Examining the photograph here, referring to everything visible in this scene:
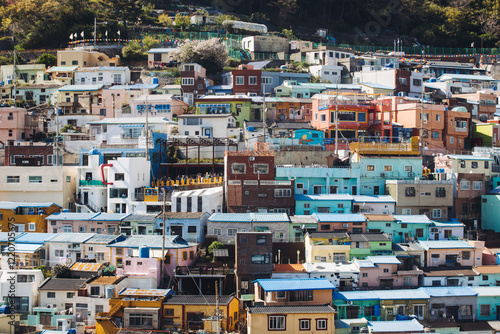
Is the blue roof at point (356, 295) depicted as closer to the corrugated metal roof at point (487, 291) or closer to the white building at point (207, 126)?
the corrugated metal roof at point (487, 291)

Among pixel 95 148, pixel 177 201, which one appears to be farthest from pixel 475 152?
pixel 95 148

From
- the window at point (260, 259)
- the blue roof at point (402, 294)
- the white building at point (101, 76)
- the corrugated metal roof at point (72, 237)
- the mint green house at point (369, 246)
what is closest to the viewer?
the blue roof at point (402, 294)

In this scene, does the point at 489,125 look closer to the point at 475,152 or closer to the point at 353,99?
the point at 475,152

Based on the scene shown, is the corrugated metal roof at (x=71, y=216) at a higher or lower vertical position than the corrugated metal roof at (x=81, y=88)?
lower

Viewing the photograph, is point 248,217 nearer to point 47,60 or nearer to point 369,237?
point 369,237

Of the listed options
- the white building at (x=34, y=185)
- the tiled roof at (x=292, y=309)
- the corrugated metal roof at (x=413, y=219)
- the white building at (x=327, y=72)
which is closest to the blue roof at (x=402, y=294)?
the tiled roof at (x=292, y=309)
